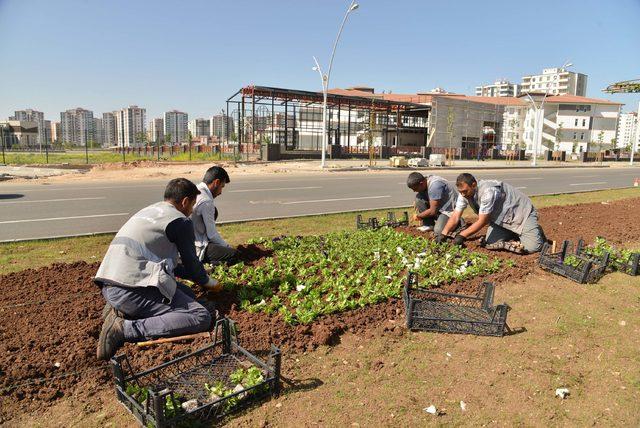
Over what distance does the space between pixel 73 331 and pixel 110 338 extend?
0.65 m

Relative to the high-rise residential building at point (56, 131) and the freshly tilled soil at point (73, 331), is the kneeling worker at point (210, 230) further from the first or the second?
the high-rise residential building at point (56, 131)

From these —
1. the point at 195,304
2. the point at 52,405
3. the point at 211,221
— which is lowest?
the point at 52,405

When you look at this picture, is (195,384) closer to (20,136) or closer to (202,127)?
(20,136)

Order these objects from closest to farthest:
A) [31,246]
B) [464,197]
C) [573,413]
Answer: [573,413] < [464,197] < [31,246]

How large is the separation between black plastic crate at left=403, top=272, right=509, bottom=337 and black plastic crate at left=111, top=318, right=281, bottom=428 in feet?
5.68

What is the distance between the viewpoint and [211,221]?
6129mm

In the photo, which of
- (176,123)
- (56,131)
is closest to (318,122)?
(176,123)

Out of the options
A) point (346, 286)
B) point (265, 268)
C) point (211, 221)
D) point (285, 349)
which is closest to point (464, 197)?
point (346, 286)

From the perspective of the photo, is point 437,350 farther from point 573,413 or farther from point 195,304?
point 195,304

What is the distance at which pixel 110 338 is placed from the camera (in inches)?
150

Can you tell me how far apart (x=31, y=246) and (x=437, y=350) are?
7092 millimetres

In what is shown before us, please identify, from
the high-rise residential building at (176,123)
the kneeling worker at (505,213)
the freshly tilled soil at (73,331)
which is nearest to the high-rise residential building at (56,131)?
the high-rise residential building at (176,123)

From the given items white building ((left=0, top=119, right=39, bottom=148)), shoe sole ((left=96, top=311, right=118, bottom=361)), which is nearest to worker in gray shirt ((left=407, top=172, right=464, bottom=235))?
shoe sole ((left=96, top=311, right=118, bottom=361))

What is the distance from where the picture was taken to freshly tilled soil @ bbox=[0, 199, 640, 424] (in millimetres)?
3459
